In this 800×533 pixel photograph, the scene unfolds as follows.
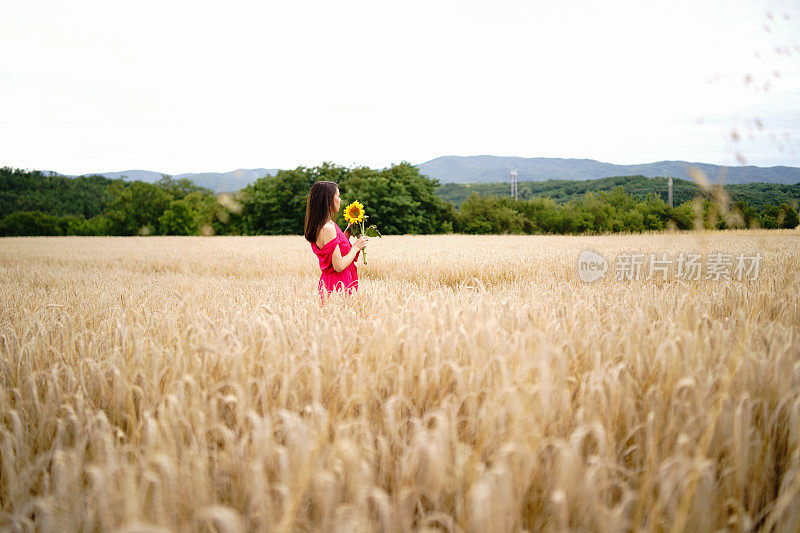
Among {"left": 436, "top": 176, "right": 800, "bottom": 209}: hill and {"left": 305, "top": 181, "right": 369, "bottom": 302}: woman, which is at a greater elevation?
{"left": 436, "top": 176, "right": 800, "bottom": 209}: hill

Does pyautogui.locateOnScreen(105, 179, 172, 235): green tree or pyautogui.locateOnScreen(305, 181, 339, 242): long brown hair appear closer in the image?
pyautogui.locateOnScreen(305, 181, 339, 242): long brown hair

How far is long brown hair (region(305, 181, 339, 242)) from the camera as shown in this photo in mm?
4141

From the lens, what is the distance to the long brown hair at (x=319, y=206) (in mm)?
4141

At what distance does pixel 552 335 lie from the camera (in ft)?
6.84

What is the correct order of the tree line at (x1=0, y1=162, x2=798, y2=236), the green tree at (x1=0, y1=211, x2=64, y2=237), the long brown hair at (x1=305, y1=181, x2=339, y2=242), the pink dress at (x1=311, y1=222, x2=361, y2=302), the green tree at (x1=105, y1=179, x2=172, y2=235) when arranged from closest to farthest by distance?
1. the long brown hair at (x1=305, y1=181, x2=339, y2=242)
2. the pink dress at (x1=311, y1=222, x2=361, y2=302)
3. the tree line at (x1=0, y1=162, x2=798, y2=236)
4. the green tree at (x1=0, y1=211, x2=64, y2=237)
5. the green tree at (x1=105, y1=179, x2=172, y2=235)

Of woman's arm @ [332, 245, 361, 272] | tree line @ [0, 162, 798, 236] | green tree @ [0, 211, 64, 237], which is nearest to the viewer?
woman's arm @ [332, 245, 361, 272]

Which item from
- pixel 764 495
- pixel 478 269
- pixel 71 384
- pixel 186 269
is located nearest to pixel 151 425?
pixel 71 384

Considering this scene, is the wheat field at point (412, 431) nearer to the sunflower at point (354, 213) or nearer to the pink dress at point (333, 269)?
the pink dress at point (333, 269)

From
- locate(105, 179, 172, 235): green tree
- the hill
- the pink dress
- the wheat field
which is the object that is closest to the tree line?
the hill

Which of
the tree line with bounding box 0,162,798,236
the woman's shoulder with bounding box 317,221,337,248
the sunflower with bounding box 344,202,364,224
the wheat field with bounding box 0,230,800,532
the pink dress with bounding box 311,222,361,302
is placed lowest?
the wheat field with bounding box 0,230,800,532

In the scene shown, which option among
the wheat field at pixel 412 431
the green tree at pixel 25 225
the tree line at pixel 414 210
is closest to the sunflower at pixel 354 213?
the wheat field at pixel 412 431

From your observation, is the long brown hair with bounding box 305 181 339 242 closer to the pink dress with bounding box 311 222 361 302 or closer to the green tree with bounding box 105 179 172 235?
the pink dress with bounding box 311 222 361 302

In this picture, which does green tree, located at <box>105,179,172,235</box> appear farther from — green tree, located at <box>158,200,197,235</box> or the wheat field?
the wheat field

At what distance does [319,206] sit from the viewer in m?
4.16
